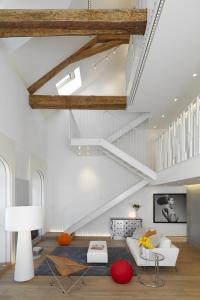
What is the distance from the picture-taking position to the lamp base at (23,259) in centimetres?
529

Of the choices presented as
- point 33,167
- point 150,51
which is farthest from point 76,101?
point 150,51

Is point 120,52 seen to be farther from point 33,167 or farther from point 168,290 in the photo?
point 168,290

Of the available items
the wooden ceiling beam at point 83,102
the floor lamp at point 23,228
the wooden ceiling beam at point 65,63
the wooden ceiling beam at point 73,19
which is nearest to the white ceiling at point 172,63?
the wooden ceiling beam at point 73,19

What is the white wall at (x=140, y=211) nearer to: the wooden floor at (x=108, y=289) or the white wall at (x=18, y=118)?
the white wall at (x=18, y=118)

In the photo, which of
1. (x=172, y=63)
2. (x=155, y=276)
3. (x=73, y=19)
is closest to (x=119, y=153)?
(x=172, y=63)

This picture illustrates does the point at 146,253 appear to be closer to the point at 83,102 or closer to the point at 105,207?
the point at 105,207

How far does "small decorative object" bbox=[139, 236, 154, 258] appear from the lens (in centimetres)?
541

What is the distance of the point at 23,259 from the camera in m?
5.35

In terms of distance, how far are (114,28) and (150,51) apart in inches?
32.5

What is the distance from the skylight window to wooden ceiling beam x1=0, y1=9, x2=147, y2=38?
5062 millimetres

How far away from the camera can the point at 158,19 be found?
14.0 feet

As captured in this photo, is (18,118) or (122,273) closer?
(122,273)

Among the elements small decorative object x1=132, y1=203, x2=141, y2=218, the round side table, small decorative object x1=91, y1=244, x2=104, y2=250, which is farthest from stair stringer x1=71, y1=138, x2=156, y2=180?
the round side table

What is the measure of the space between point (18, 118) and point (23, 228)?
310 centimetres
